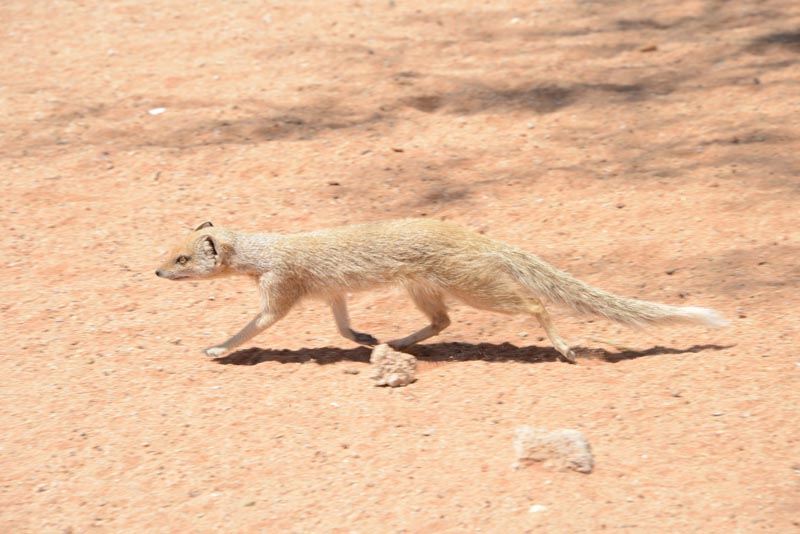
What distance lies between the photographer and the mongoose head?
14.6 ft

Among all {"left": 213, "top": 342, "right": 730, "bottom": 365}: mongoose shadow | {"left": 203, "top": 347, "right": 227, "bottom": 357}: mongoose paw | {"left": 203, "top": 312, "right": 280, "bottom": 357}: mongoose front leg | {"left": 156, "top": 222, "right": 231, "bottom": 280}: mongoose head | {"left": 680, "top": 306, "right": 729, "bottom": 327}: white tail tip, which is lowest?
{"left": 213, "top": 342, "right": 730, "bottom": 365}: mongoose shadow

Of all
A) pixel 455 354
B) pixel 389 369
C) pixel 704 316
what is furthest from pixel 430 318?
pixel 704 316

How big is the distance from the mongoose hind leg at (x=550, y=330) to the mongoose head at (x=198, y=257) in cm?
142

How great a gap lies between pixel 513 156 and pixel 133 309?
9.00ft

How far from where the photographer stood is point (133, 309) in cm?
491

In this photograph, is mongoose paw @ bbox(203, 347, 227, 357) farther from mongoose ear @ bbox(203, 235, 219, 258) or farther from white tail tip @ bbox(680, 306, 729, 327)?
white tail tip @ bbox(680, 306, 729, 327)

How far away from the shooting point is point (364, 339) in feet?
15.1

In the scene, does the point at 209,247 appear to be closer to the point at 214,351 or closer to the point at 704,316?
the point at 214,351

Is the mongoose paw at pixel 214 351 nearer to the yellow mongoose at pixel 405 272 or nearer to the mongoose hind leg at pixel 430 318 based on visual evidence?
the yellow mongoose at pixel 405 272

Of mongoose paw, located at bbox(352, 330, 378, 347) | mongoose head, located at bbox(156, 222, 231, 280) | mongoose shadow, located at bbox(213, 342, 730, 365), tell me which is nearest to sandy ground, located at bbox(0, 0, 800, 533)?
mongoose shadow, located at bbox(213, 342, 730, 365)

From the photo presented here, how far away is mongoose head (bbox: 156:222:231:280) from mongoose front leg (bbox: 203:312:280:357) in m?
0.32

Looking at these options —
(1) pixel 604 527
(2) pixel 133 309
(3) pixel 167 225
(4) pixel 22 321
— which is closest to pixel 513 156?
(3) pixel 167 225

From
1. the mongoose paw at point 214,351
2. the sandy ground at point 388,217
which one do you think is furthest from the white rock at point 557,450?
the mongoose paw at point 214,351

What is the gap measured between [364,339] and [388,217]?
1.27m
